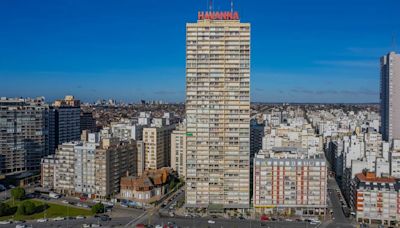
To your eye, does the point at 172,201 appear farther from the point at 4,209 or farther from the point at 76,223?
the point at 4,209

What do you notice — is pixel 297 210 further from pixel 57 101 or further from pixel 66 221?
pixel 57 101

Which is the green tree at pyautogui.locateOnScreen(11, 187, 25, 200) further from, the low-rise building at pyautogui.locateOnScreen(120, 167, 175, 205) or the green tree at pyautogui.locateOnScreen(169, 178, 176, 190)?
the green tree at pyautogui.locateOnScreen(169, 178, 176, 190)

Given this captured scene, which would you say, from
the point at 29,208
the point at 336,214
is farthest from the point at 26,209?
the point at 336,214

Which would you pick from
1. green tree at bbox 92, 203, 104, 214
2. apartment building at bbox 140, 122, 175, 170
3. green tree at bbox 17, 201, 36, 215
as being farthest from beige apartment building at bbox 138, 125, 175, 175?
green tree at bbox 17, 201, 36, 215

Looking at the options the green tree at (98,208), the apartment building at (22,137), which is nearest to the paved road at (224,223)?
the green tree at (98,208)

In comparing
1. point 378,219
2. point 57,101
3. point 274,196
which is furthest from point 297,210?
point 57,101

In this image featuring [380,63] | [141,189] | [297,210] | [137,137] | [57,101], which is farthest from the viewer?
[57,101]

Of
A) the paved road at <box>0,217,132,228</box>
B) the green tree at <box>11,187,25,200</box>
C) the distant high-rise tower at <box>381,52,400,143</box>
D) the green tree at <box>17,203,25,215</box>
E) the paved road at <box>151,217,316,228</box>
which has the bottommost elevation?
the paved road at <box>0,217,132,228</box>
